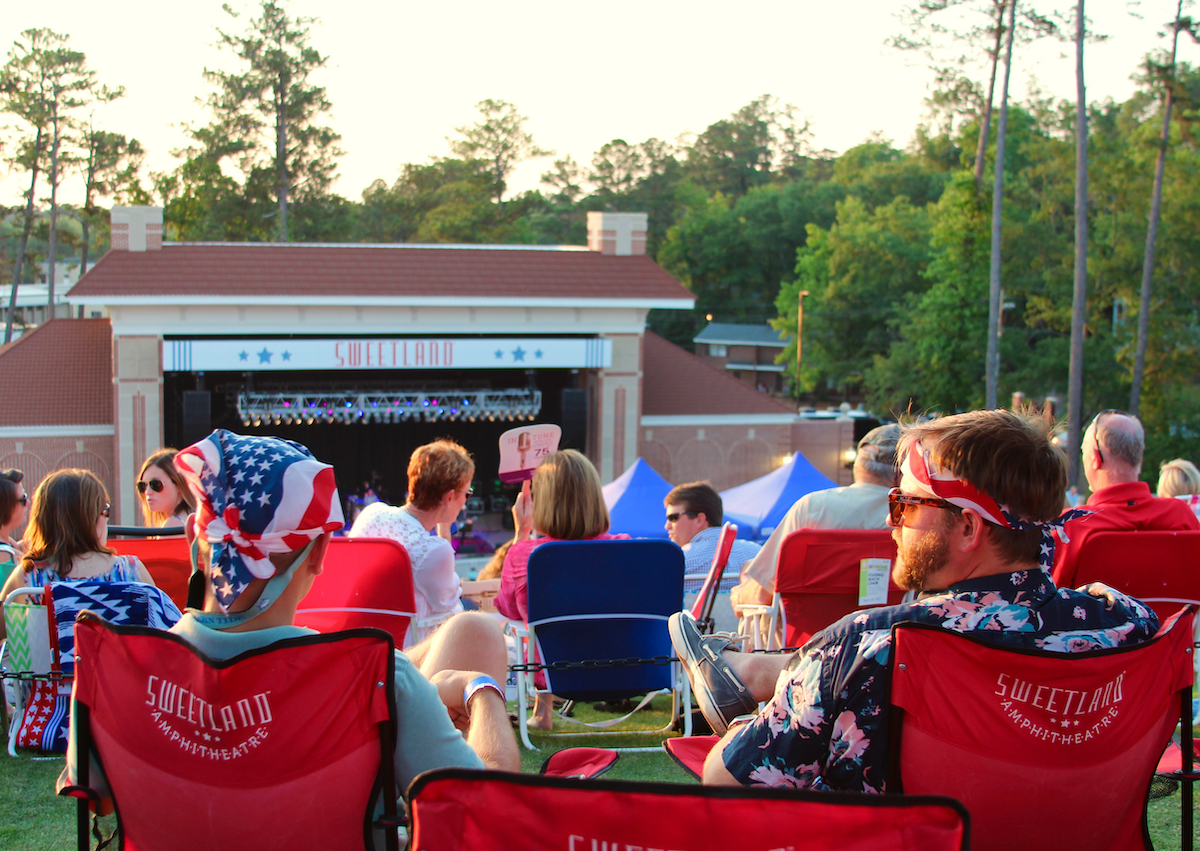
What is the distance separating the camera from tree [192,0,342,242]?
38344 mm

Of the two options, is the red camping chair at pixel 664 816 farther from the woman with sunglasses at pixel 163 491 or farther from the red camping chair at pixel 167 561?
the woman with sunglasses at pixel 163 491

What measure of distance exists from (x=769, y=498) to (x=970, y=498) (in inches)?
462

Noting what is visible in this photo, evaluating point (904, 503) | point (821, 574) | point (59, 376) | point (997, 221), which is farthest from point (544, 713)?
point (997, 221)

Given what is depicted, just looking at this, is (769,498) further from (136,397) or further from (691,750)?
(136,397)

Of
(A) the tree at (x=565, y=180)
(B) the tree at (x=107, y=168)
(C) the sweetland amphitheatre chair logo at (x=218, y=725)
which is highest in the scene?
(A) the tree at (x=565, y=180)

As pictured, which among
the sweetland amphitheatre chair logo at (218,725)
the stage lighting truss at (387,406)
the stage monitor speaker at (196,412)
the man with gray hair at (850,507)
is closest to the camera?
the sweetland amphitheatre chair logo at (218,725)

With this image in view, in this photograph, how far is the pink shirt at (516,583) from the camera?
13.4 ft

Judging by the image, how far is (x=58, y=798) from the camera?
320cm

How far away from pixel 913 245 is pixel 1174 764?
43162 mm

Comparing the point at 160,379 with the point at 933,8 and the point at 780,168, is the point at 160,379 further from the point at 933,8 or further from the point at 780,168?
the point at 780,168

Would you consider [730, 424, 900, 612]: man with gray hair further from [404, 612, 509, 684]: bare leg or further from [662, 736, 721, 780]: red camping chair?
[404, 612, 509, 684]: bare leg

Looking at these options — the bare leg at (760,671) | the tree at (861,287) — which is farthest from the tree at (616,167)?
the bare leg at (760,671)

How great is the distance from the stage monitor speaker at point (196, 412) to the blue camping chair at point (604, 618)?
16.9 metres

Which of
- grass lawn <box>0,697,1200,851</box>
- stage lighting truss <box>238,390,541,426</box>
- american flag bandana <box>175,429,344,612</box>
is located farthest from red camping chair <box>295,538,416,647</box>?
stage lighting truss <box>238,390,541,426</box>
